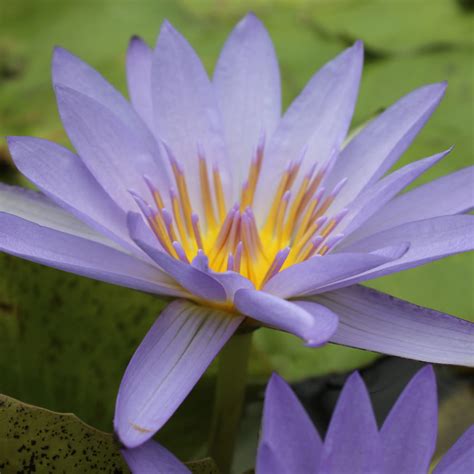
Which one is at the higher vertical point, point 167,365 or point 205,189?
point 205,189

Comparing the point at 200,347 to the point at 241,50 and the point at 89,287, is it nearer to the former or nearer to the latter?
the point at 89,287

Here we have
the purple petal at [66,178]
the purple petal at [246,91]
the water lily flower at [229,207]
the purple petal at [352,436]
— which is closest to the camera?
A: the purple petal at [352,436]

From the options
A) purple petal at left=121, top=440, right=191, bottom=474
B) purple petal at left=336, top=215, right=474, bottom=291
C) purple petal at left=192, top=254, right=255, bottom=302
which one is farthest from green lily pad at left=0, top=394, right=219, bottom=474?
purple petal at left=336, top=215, right=474, bottom=291

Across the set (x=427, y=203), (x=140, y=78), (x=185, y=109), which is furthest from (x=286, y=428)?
(x=140, y=78)

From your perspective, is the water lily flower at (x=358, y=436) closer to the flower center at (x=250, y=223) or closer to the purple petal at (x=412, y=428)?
the purple petal at (x=412, y=428)

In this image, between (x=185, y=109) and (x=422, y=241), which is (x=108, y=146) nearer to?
(x=185, y=109)

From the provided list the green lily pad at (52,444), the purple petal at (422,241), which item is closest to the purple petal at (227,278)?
the purple petal at (422,241)
